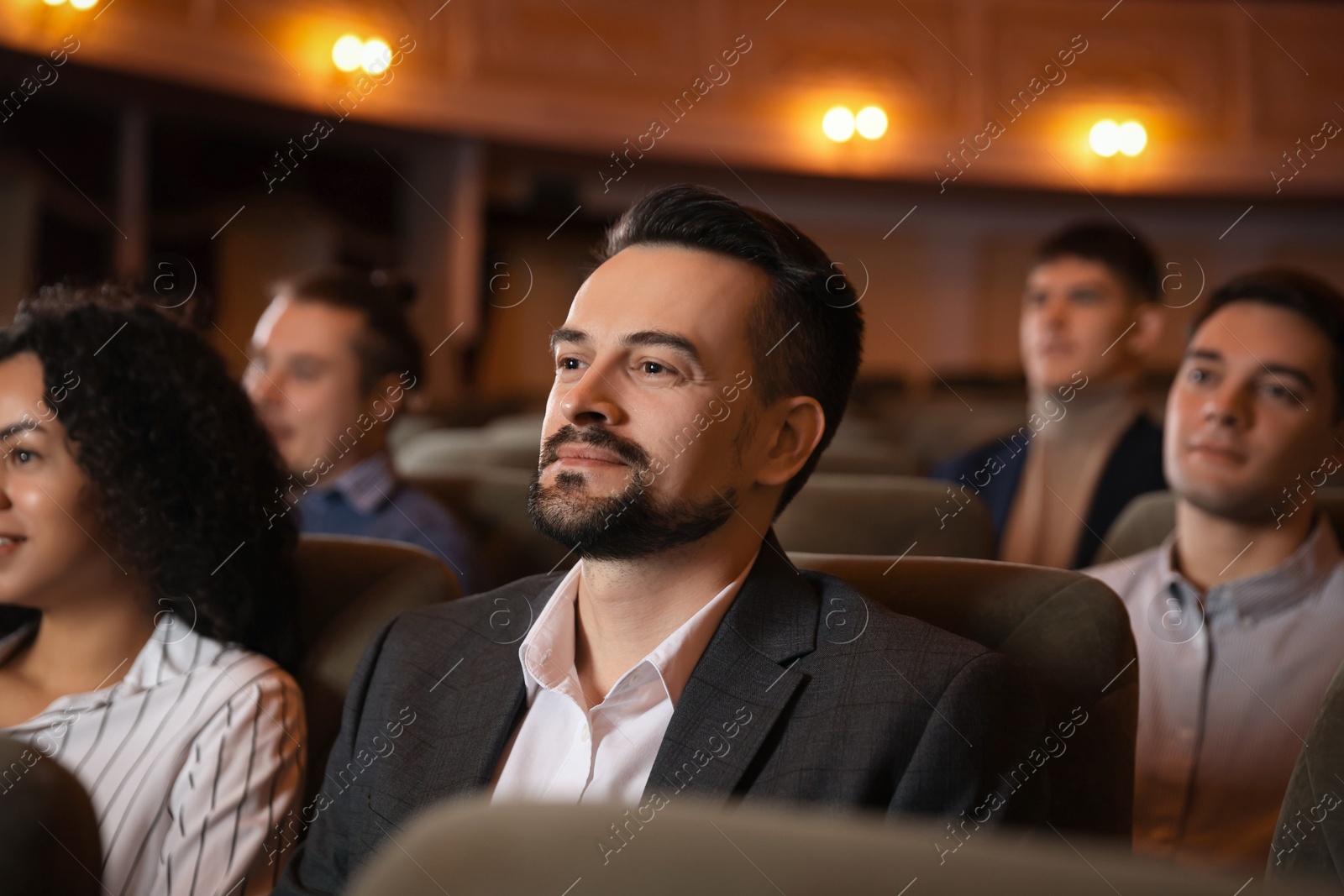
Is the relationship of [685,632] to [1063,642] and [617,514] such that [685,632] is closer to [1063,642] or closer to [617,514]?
[617,514]

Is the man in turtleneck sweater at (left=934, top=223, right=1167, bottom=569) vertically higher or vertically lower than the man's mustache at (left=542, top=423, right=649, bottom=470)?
higher

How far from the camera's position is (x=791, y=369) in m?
1.26

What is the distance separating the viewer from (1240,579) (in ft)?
5.81

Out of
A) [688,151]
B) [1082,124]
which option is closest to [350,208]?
[688,151]

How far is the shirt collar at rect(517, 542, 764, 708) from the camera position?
1.13 metres

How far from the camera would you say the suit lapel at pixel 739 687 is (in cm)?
104

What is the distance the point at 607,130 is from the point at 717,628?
6482mm

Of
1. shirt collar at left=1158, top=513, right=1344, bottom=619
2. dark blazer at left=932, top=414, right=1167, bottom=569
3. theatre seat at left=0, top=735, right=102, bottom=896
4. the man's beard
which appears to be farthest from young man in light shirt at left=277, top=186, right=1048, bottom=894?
dark blazer at left=932, top=414, right=1167, bottom=569

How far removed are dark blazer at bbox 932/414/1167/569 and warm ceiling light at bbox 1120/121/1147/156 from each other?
570 cm

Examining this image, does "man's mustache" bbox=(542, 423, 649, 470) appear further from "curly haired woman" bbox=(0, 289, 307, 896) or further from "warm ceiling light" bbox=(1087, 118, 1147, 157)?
"warm ceiling light" bbox=(1087, 118, 1147, 157)

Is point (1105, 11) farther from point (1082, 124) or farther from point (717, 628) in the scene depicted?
point (717, 628)

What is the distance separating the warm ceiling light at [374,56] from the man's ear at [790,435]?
5659mm

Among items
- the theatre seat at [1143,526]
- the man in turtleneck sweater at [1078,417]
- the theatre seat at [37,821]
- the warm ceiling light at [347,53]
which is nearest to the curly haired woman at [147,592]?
the theatre seat at [37,821]

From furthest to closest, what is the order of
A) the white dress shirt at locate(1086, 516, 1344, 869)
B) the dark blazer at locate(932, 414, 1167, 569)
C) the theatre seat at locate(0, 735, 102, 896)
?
the dark blazer at locate(932, 414, 1167, 569), the white dress shirt at locate(1086, 516, 1344, 869), the theatre seat at locate(0, 735, 102, 896)
